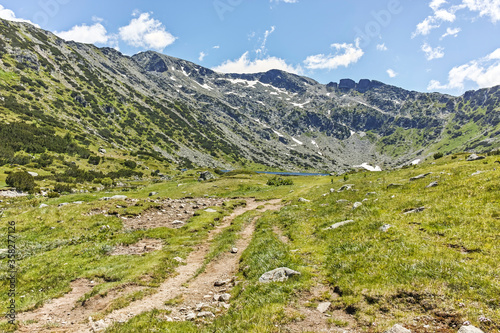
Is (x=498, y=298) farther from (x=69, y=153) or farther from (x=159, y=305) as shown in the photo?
(x=69, y=153)

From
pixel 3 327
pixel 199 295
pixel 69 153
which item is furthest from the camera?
pixel 69 153

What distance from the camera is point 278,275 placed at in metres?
12.3

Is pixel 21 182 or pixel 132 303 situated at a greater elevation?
pixel 21 182

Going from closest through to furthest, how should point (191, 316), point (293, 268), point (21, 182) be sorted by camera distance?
point (191, 316), point (293, 268), point (21, 182)

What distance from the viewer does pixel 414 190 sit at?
75.2ft

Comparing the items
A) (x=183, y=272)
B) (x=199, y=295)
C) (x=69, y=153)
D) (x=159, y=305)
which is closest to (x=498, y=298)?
(x=199, y=295)

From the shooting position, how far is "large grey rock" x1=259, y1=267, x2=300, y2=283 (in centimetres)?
1209

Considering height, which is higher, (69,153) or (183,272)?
(69,153)

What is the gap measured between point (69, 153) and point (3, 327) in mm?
102282

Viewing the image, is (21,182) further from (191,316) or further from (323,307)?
(323,307)

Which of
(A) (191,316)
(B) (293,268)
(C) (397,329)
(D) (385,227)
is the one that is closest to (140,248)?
(A) (191,316)

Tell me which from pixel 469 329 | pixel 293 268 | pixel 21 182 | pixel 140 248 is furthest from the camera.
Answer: pixel 21 182

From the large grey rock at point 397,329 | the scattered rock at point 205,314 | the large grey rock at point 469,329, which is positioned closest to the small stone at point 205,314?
the scattered rock at point 205,314

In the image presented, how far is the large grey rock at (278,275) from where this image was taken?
12.1 meters
